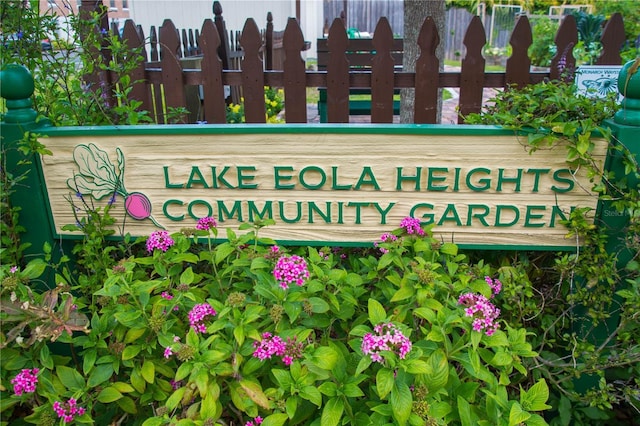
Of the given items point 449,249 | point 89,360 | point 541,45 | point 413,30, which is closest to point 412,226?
point 449,249

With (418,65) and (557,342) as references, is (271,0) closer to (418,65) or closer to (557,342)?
(418,65)

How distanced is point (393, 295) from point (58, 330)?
38.3 inches

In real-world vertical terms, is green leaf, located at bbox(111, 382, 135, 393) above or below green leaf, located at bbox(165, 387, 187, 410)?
below

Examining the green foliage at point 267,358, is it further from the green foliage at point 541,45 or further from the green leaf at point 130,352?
the green foliage at point 541,45

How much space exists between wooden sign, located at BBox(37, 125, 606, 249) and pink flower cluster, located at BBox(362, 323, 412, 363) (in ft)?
2.52

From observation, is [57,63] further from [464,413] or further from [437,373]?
[464,413]

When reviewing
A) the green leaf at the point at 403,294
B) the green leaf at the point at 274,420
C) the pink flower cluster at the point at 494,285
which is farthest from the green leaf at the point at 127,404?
the pink flower cluster at the point at 494,285

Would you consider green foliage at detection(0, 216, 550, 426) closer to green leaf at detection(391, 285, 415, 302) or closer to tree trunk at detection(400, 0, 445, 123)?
green leaf at detection(391, 285, 415, 302)

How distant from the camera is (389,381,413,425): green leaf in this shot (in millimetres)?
1356

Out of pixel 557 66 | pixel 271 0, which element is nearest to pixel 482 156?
pixel 557 66

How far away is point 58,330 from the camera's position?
60.8 inches

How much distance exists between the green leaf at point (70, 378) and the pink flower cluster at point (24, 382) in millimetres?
98

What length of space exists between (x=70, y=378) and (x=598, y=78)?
7.88ft

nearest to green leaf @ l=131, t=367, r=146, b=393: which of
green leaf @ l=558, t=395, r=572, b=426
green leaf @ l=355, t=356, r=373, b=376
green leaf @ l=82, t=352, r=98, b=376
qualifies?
green leaf @ l=82, t=352, r=98, b=376
